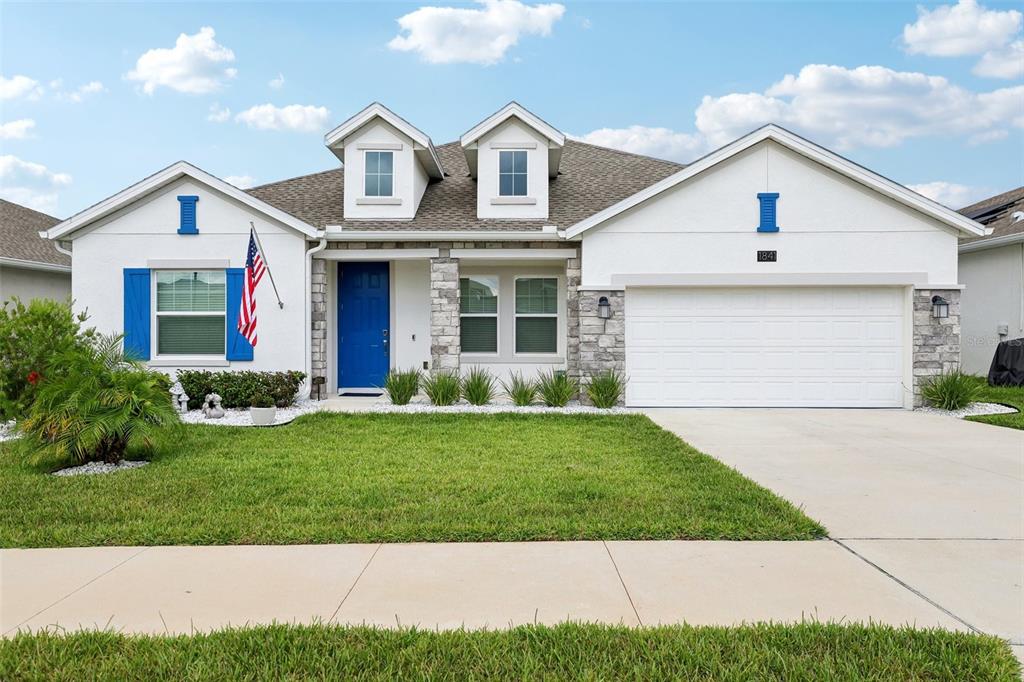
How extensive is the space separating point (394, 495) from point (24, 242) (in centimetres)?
1618

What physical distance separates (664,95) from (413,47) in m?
5.53

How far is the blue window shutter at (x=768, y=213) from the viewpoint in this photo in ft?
39.8

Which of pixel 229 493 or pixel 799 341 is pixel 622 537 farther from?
pixel 799 341

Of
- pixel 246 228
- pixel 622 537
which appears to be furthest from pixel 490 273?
pixel 622 537

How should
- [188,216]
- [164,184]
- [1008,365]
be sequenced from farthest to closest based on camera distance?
[1008,365] → [188,216] → [164,184]

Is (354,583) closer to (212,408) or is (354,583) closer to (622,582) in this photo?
(622,582)

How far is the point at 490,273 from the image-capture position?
1441 cm

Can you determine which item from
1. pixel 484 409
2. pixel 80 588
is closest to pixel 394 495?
pixel 80 588

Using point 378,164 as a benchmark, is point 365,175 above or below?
below

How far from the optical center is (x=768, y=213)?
12148 mm

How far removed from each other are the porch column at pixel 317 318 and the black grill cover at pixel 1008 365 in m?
15.3

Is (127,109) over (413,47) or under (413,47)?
under

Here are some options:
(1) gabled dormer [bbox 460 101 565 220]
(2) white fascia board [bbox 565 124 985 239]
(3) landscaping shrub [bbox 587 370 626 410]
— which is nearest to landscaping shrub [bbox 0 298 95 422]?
(1) gabled dormer [bbox 460 101 565 220]

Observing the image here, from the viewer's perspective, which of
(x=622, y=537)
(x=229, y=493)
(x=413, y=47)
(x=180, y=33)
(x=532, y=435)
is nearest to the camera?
(x=622, y=537)
